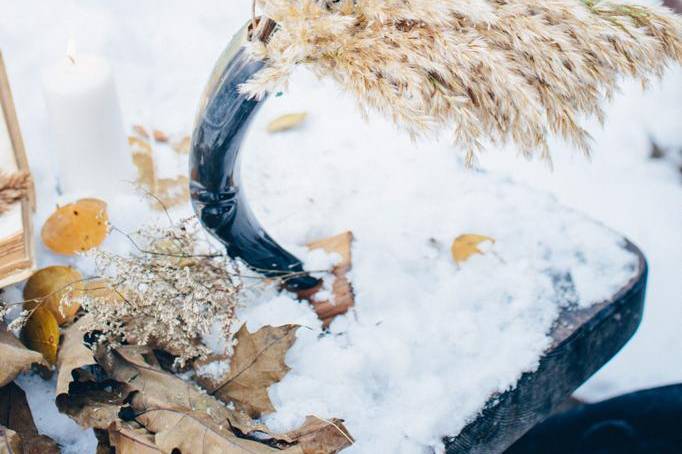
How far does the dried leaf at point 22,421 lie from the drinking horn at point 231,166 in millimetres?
293

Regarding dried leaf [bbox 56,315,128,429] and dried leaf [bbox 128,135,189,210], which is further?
dried leaf [bbox 128,135,189,210]

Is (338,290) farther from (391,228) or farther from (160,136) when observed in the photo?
(160,136)

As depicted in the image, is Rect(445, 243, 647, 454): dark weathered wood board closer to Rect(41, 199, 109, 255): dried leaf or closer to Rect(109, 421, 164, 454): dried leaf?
Rect(109, 421, 164, 454): dried leaf

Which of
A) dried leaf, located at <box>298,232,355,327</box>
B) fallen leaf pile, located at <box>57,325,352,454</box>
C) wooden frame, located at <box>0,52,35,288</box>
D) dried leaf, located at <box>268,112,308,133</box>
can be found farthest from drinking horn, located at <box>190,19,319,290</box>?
dried leaf, located at <box>268,112,308,133</box>

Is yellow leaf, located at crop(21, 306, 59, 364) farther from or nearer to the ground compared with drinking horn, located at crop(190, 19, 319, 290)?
nearer to the ground

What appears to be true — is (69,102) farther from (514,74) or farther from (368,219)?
(514,74)

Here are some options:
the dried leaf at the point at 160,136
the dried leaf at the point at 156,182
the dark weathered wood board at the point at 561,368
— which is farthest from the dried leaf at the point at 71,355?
the dried leaf at the point at 160,136

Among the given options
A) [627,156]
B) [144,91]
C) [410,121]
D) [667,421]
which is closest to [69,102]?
[144,91]

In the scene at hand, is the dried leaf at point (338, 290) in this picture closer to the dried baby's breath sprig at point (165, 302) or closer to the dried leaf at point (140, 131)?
the dried baby's breath sprig at point (165, 302)

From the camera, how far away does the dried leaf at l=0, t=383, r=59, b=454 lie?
0.80m

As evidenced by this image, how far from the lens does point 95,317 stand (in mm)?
827

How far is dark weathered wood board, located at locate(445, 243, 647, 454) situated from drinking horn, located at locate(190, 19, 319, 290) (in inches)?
11.7

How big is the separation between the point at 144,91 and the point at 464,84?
3.53 ft

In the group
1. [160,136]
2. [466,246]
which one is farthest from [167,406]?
[160,136]
